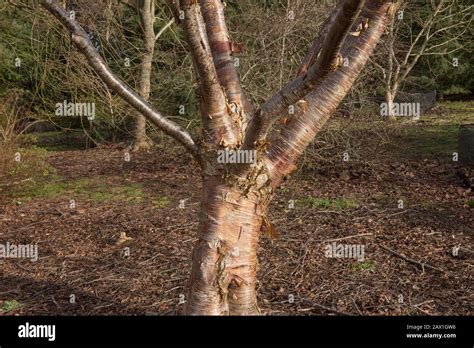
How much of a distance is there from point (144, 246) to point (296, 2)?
15.4 ft

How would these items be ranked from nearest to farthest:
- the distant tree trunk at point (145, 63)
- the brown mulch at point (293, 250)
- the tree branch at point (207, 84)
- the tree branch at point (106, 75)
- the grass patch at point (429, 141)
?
the tree branch at point (207, 84) → the tree branch at point (106, 75) → the brown mulch at point (293, 250) → the grass patch at point (429, 141) → the distant tree trunk at point (145, 63)

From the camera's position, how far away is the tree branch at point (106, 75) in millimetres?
2938

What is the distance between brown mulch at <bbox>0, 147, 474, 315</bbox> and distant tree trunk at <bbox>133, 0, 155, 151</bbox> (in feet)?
15.1

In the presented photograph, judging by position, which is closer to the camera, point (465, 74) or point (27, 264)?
point (27, 264)

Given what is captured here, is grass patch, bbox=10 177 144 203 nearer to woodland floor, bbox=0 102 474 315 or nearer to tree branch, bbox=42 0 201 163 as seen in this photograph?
woodland floor, bbox=0 102 474 315

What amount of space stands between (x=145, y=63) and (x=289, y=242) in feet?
27.8

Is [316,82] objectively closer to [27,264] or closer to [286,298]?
[286,298]

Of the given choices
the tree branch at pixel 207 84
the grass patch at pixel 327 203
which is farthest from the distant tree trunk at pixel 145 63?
the tree branch at pixel 207 84

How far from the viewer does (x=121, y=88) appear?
301 cm

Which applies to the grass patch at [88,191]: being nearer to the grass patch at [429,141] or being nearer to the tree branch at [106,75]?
the tree branch at [106,75]

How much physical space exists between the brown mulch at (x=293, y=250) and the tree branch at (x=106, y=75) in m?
1.44
